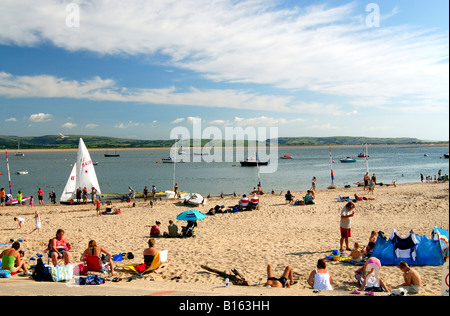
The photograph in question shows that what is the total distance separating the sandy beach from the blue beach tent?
0.26m

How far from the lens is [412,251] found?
8.20 m

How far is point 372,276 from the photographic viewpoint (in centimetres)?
658

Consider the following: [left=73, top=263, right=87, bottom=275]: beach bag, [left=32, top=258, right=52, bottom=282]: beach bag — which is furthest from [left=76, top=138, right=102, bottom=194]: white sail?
[left=32, top=258, right=52, bottom=282]: beach bag

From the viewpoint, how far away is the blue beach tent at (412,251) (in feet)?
26.6

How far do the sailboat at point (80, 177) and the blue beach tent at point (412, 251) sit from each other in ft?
67.0

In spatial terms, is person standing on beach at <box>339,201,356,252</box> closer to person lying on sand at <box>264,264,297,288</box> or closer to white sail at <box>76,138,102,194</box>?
person lying on sand at <box>264,264,297,288</box>

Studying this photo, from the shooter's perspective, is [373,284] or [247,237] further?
[247,237]

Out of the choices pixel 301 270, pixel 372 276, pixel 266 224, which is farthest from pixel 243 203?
pixel 372 276

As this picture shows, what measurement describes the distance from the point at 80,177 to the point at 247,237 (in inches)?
633

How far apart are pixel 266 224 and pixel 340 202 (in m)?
7.73

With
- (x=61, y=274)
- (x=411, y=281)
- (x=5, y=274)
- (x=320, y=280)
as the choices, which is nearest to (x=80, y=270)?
(x=61, y=274)

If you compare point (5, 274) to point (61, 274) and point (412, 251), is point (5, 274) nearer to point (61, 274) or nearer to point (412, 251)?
point (61, 274)
